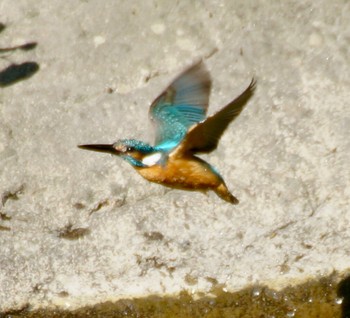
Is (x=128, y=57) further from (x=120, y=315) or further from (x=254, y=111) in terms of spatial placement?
(x=120, y=315)

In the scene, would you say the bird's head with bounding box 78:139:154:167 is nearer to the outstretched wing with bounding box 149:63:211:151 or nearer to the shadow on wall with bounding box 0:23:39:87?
the outstretched wing with bounding box 149:63:211:151

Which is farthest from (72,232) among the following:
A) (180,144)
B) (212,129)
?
(212,129)

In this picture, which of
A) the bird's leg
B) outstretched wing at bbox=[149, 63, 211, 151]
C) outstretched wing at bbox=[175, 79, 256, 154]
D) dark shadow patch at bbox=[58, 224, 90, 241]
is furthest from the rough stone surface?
outstretched wing at bbox=[175, 79, 256, 154]

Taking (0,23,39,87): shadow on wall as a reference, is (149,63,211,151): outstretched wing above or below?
above

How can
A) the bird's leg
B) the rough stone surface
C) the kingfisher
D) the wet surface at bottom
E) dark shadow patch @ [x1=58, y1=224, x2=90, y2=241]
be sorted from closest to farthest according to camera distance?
1. the kingfisher
2. the bird's leg
3. the rough stone surface
4. dark shadow patch @ [x1=58, y1=224, x2=90, y2=241]
5. the wet surface at bottom

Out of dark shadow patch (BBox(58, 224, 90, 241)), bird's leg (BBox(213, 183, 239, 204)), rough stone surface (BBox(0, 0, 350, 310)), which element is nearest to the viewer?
bird's leg (BBox(213, 183, 239, 204))

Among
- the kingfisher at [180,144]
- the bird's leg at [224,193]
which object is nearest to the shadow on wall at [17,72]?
the kingfisher at [180,144]

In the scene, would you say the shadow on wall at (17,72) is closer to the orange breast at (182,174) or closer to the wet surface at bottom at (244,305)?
the orange breast at (182,174)

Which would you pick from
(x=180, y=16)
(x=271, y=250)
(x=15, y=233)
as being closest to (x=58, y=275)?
(x=15, y=233)
